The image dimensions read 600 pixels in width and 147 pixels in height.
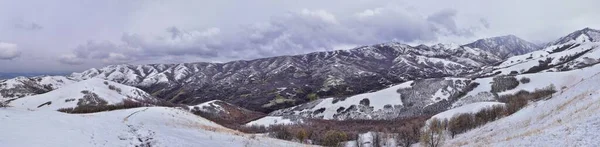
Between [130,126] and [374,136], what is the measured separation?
91082mm

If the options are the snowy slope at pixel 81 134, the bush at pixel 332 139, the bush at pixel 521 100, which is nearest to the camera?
the snowy slope at pixel 81 134

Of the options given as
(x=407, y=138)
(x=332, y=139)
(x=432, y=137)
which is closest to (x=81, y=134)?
(x=432, y=137)

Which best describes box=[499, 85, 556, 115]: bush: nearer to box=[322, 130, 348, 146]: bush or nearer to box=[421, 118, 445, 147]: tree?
box=[421, 118, 445, 147]: tree

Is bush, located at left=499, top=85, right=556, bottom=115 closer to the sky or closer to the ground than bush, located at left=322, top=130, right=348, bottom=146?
closer to the sky

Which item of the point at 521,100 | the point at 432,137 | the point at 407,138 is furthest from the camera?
the point at 521,100

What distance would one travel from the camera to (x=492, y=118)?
107188mm

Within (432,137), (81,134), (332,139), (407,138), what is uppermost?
(81,134)

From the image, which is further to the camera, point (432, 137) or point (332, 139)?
point (332, 139)

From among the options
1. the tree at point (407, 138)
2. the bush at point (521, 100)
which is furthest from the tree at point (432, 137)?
the bush at point (521, 100)

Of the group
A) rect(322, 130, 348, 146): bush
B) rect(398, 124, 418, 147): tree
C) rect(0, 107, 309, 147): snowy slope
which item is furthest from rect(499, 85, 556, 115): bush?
rect(0, 107, 309, 147): snowy slope

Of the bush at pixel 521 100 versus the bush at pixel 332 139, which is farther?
the bush at pixel 332 139

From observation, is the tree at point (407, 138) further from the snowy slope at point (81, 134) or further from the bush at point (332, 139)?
the snowy slope at point (81, 134)

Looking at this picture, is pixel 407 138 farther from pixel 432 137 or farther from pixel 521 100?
pixel 432 137

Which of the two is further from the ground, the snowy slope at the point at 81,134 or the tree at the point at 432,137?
the snowy slope at the point at 81,134
